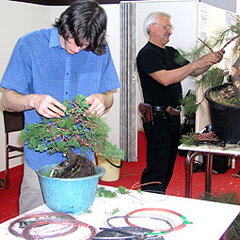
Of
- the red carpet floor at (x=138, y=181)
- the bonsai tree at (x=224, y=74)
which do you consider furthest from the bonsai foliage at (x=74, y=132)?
the red carpet floor at (x=138, y=181)

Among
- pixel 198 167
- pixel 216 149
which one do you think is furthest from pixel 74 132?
pixel 198 167

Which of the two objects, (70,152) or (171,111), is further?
(171,111)

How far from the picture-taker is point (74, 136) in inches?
52.8

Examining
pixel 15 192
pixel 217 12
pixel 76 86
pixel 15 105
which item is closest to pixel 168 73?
pixel 76 86

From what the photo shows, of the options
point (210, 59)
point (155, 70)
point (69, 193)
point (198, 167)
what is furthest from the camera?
point (198, 167)

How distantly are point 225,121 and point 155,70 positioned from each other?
27.0 inches

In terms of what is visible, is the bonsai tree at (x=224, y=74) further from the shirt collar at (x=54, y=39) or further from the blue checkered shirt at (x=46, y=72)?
the shirt collar at (x=54, y=39)

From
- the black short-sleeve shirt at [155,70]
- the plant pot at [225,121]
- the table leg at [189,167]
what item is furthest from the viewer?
the black short-sleeve shirt at [155,70]

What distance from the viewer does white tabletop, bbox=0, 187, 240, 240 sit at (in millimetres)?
1148

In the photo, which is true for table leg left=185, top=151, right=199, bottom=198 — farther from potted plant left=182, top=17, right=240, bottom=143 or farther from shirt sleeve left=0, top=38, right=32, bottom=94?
shirt sleeve left=0, top=38, right=32, bottom=94

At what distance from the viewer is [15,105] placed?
151cm

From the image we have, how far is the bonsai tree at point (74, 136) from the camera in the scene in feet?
4.27

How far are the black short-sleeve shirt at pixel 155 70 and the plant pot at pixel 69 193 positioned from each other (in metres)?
1.52

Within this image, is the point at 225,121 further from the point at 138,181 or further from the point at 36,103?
the point at 138,181
